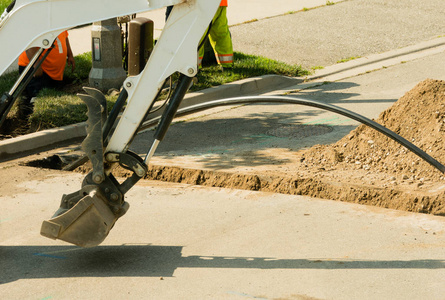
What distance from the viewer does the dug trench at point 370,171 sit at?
5.68 meters

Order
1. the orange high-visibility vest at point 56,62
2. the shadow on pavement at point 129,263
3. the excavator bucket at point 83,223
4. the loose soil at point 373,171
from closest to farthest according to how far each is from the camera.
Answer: the excavator bucket at point 83,223 → the shadow on pavement at point 129,263 → the loose soil at point 373,171 → the orange high-visibility vest at point 56,62

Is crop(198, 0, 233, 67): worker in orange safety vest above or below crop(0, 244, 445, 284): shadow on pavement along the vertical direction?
above

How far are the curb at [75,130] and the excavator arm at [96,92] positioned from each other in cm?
330

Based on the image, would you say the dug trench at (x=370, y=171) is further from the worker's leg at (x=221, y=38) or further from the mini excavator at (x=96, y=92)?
the worker's leg at (x=221, y=38)

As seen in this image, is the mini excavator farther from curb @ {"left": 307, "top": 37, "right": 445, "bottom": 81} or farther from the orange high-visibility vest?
curb @ {"left": 307, "top": 37, "right": 445, "bottom": 81}

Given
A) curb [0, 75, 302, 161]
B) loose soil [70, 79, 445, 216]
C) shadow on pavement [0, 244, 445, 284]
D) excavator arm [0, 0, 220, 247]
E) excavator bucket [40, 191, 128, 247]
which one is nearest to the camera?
excavator arm [0, 0, 220, 247]

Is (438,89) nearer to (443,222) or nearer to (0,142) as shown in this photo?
(443,222)

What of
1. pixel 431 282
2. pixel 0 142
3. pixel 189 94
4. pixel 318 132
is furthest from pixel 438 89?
pixel 0 142

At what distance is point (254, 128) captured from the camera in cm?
834

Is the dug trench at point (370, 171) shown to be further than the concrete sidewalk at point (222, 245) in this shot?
Yes

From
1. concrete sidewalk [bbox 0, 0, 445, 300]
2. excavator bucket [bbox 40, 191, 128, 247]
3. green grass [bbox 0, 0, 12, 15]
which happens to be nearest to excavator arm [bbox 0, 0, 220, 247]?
excavator bucket [bbox 40, 191, 128, 247]

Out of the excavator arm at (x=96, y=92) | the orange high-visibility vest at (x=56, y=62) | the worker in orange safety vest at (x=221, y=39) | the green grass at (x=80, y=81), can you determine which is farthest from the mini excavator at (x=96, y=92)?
Answer: the worker in orange safety vest at (x=221, y=39)

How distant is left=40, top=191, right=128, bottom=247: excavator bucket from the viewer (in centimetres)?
444

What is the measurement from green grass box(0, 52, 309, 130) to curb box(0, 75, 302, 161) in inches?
9.2
